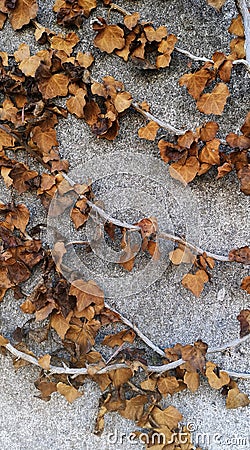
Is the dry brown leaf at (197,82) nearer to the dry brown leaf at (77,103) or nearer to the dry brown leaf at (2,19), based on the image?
the dry brown leaf at (77,103)

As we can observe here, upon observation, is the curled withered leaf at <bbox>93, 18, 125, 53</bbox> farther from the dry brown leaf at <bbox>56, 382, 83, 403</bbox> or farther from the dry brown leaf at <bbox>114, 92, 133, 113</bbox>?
the dry brown leaf at <bbox>56, 382, 83, 403</bbox>

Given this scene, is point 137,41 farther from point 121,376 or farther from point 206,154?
point 121,376

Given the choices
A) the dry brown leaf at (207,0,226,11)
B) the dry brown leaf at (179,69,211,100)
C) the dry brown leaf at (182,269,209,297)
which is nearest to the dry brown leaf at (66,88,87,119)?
the dry brown leaf at (179,69,211,100)

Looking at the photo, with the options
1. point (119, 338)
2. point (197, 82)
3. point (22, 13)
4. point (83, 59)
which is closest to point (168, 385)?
point (119, 338)

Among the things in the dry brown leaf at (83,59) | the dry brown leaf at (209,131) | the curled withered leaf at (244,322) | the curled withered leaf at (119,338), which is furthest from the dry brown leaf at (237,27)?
the curled withered leaf at (119,338)

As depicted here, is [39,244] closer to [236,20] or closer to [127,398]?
[127,398]
